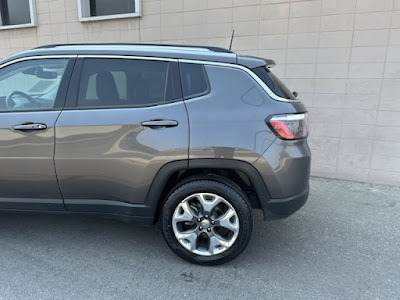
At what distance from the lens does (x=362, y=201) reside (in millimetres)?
4090

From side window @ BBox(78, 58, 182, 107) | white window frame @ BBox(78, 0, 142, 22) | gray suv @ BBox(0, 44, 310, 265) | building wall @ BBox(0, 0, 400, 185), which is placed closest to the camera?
gray suv @ BBox(0, 44, 310, 265)

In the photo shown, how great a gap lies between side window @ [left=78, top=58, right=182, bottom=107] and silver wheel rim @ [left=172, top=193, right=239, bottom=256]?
2.96ft

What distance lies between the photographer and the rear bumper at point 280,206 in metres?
2.51

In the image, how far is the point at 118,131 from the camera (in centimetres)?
251

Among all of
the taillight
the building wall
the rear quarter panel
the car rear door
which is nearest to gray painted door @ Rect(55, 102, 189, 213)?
the car rear door

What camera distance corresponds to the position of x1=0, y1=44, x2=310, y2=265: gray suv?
8.04ft

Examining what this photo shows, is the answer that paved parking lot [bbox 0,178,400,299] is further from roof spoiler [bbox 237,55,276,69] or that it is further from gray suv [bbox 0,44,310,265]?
roof spoiler [bbox 237,55,276,69]

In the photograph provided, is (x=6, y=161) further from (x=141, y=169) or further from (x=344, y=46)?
(x=344, y=46)

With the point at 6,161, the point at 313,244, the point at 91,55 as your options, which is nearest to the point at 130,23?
the point at 91,55

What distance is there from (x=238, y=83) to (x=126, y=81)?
0.96 m

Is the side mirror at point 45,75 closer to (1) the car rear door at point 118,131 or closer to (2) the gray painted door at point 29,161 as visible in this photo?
(1) the car rear door at point 118,131

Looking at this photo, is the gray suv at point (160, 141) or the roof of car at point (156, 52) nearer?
the gray suv at point (160, 141)

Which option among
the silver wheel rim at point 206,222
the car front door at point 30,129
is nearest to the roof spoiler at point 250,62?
the silver wheel rim at point 206,222

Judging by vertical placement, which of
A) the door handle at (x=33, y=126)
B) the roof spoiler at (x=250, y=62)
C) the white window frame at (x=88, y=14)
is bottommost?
the door handle at (x=33, y=126)
